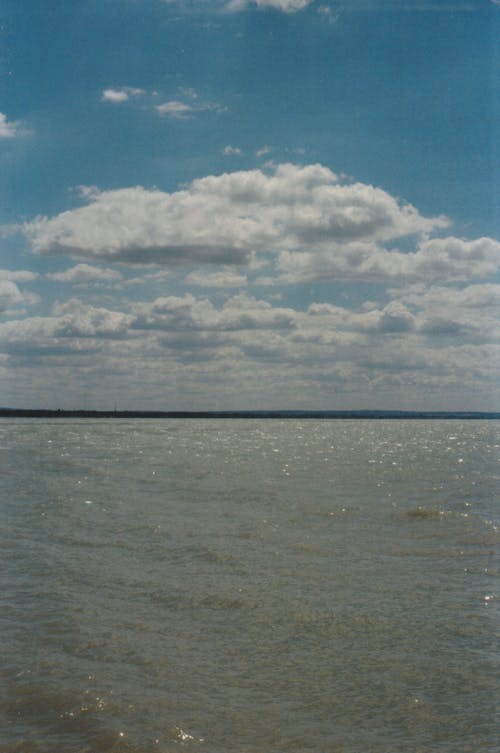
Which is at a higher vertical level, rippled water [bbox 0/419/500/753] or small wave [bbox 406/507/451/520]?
rippled water [bbox 0/419/500/753]

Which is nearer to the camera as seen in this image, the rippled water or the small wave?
the rippled water

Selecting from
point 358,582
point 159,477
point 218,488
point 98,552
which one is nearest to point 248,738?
point 358,582

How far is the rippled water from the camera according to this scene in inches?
257

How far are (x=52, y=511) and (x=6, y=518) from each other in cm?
175

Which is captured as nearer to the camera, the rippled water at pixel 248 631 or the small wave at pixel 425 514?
the rippled water at pixel 248 631

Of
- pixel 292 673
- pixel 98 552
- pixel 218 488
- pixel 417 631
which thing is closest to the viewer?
pixel 292 673

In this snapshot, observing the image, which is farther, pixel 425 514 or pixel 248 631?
pixel 425 514

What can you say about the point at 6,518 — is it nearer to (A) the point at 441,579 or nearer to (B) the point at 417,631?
(A) the point at 441,579

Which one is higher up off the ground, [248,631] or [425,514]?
[248,631]

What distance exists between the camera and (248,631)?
950 cm

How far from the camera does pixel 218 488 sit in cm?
2802

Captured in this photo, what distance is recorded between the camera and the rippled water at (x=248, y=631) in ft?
21.4

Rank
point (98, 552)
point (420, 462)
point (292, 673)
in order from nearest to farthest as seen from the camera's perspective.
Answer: point (292, 673), point (98, 552), point (420, 462)

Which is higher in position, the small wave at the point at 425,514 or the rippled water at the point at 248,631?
the rippled water at the point at 248,631
